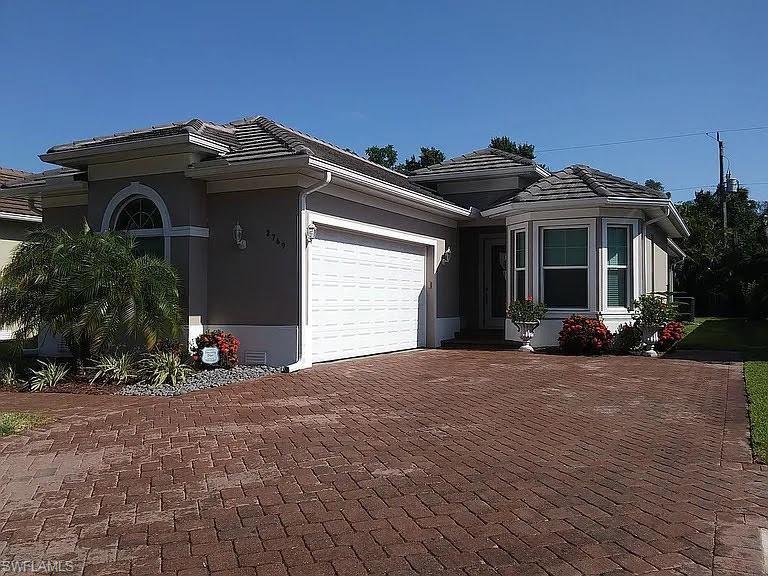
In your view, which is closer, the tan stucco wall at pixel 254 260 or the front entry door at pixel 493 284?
the tan stucco wall at pixel 254 260

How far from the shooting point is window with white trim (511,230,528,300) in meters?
15.2

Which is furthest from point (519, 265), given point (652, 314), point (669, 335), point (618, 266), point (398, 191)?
point (398, 191)

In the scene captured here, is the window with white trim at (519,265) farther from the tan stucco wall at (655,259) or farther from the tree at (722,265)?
the tree at (722,265)

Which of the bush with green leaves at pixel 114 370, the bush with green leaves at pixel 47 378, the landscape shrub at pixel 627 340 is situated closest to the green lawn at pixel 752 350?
the landscape shrub at pixel 627 340

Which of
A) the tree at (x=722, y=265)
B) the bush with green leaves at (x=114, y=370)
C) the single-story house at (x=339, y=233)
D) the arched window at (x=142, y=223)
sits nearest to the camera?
the bush with green leaves at (x=114, y=370)

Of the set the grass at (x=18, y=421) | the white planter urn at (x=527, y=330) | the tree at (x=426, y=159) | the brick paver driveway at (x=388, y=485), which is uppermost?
the tree at (x=426, y=159)

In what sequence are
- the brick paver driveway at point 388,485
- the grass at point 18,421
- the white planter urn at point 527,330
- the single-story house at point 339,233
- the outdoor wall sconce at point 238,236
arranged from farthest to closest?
the white planter urn at point 527,330 < the outdoor wall sconce at point 238,236 < the single-story house at point 339,233 < the grass at point 18,421 < the brick paver driveway at point 388,485

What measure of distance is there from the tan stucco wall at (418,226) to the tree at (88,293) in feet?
9.90

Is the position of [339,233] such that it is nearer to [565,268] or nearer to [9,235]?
[565,268]

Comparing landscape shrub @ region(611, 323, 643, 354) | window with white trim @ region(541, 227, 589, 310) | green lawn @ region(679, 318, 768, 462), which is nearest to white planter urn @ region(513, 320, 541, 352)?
window with white trim @ region(541, 227, 589, 310)

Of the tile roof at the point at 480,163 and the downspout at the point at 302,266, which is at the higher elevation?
the tile roof at the point at 480,163

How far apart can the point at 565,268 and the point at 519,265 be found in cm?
109

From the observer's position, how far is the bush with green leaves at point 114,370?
33.5ft

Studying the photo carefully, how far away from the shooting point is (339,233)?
12648 mm
